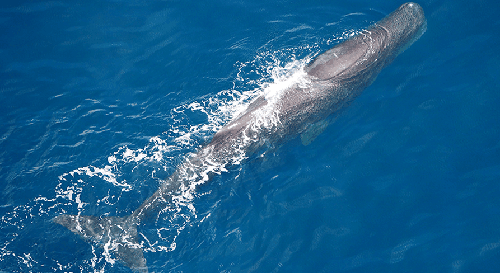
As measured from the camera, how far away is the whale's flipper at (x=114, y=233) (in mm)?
10234

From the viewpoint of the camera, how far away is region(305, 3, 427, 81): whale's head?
1245cm

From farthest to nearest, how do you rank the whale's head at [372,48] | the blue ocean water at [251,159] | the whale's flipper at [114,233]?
the whale's head at [372,48]
the blue ocean water at [251,159]
the whale's flipper at [114,233]

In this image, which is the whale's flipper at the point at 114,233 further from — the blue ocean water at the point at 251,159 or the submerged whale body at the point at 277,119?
the blue ocean water at the point at 251,159

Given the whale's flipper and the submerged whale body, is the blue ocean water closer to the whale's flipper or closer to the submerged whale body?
the whale's flipper

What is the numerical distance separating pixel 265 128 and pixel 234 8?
6.24m

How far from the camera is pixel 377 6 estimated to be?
47.7 feet

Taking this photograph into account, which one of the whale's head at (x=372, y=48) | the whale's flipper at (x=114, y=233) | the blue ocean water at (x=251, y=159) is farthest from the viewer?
the whale's head at (x=372, y=48)

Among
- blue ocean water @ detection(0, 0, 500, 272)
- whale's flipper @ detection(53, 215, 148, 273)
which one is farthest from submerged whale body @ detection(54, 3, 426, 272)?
blue ocean water @ detection(0, 0, 500, 272)

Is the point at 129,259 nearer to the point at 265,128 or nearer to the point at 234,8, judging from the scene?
the point at 265,128

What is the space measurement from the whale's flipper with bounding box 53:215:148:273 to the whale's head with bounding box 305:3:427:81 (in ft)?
26.5

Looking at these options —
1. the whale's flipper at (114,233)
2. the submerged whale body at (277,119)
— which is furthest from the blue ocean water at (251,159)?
the submerged whale body at (277,119)

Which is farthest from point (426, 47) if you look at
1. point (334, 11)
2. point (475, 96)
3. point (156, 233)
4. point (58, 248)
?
point (58, 248)

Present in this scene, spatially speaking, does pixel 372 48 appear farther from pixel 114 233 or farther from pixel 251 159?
pixel 114 233

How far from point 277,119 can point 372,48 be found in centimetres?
486
